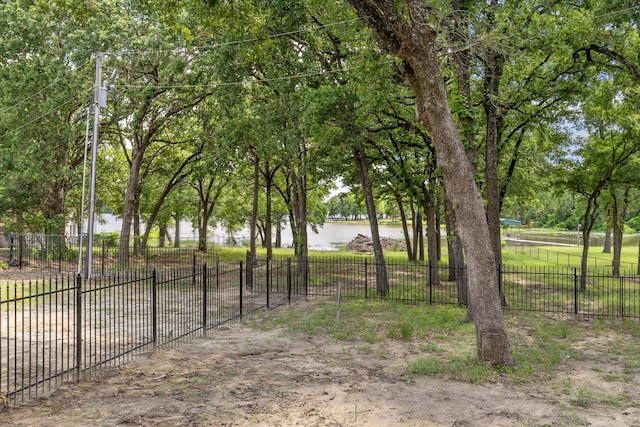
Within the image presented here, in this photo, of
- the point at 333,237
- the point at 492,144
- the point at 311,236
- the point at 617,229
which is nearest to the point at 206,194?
the point at 617,229

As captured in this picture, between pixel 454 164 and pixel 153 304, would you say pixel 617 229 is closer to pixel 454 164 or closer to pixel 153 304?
pixel 454 164

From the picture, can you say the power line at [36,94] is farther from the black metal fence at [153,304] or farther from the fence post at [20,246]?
the black metal fence at [153,304]

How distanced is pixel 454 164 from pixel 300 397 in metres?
4.79

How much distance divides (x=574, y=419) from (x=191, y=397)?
5163mm

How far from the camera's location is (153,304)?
9562 millimetres

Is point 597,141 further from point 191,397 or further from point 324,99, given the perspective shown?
point 191,397

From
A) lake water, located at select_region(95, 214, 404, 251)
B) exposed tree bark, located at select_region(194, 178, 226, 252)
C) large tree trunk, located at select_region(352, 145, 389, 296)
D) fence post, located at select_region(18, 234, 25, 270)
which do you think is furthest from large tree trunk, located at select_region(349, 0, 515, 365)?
lake water, located at select_region(95, 214, 404, 251)

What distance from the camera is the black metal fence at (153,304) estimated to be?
7.67m

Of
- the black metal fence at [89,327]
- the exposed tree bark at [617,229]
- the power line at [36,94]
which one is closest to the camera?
the black metal fence at [89,327]

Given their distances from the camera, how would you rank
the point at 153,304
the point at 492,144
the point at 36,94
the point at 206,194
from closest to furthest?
the point at 153,304, the point at 492,144, the point at 36,94, the point at 206,194

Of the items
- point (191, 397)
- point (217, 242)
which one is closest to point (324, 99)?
point (191, 397)

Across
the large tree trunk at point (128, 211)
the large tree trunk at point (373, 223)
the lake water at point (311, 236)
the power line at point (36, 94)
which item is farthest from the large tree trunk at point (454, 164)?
the lake water at point (311, 236)

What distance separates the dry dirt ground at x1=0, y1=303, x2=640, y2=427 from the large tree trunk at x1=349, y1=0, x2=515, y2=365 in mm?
1183

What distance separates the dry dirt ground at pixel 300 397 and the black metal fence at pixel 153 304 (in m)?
0.71
